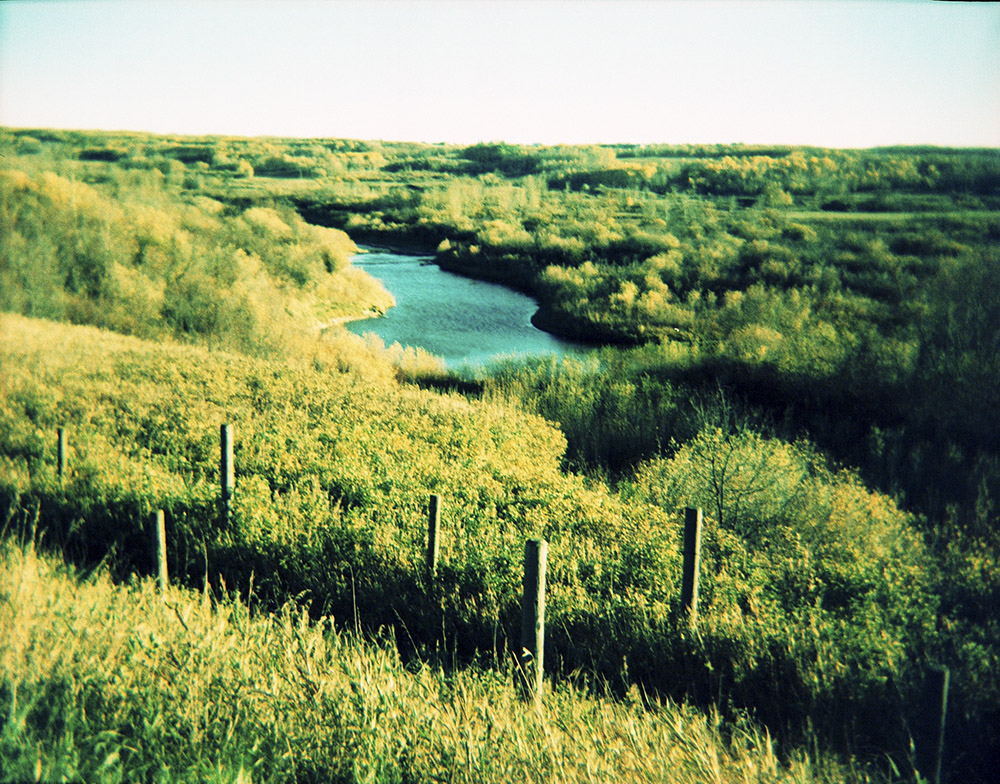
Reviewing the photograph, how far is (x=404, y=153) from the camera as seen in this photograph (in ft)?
351

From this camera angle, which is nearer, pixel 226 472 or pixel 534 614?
pixel 534 614

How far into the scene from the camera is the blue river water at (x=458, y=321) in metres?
33.1

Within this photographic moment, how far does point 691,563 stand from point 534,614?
1877mm

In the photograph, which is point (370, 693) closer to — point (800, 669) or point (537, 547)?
point (537, 547)

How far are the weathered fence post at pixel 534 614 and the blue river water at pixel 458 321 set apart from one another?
23097mm

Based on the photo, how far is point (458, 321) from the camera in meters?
38.1

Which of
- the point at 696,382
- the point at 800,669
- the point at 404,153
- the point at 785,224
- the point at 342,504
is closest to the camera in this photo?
the point at 800,669

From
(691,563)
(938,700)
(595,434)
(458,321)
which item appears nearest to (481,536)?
(691,563)

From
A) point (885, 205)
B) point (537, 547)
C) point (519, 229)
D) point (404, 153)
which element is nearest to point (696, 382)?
point (885, 205)

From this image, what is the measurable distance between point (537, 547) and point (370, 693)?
1300mm

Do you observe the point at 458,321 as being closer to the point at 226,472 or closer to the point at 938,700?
the point at 226,472

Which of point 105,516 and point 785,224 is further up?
point 785,224

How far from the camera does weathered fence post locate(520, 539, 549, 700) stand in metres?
Answer: 4.69

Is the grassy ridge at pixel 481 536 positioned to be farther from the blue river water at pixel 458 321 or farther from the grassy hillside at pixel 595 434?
the blue river water at pixel 458 321
